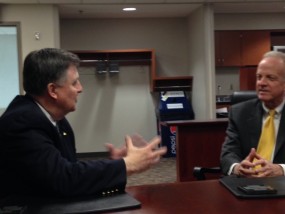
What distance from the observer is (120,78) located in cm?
703

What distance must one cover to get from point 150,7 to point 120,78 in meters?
1.52

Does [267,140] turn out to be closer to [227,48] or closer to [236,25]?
[227,48]

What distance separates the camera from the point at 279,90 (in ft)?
7.08

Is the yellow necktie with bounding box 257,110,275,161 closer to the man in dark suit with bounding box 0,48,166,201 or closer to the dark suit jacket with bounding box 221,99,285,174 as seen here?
the dark suit jacket with bounding box 221,99,285,174

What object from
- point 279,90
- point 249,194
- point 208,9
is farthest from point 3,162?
point 208,9

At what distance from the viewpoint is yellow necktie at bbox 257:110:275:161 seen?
2053 mm

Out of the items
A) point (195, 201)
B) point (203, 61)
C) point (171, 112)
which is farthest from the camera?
point (171, 112)

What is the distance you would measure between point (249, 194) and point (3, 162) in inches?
33.4

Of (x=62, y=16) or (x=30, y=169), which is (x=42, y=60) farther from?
(x=62, y=16)

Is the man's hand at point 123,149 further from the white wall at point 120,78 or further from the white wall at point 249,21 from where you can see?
the white wall at point 249,21

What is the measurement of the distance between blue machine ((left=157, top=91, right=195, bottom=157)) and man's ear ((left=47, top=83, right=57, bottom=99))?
514 cm

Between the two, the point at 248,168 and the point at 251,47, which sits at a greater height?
the point at 251,47

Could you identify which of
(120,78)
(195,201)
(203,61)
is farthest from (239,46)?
(195,201)

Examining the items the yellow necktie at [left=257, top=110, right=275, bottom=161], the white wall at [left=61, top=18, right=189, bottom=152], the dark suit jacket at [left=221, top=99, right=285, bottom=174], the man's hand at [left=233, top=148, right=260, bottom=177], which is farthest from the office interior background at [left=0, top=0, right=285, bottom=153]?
the man's hand at [left=233, top=148, right=260, bottom=177]
